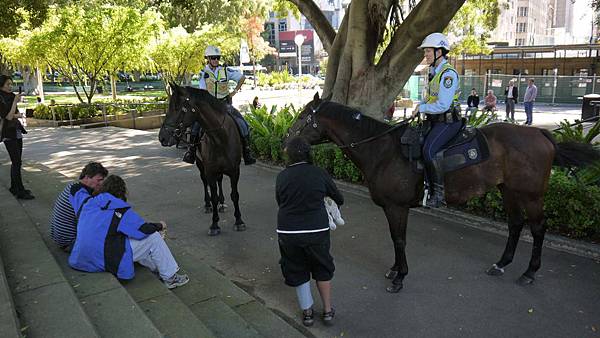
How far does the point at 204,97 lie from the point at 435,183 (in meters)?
3.61

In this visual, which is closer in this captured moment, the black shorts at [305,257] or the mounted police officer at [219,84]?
the black shorts at [305,257]

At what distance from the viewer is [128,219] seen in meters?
4.58

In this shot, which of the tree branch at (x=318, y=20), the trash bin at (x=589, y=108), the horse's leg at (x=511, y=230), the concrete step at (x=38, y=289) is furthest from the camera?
the trash bin at (x=589, y=108)

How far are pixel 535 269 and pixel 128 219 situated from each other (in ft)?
15.1

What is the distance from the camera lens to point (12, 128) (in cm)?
755

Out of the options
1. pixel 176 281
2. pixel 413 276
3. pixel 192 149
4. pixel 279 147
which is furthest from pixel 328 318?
pixel 279 147

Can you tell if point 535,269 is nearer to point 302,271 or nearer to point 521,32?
point 302,271

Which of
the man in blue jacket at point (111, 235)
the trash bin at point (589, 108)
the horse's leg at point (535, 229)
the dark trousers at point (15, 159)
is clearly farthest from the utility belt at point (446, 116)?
the trash bin at point (589, 108)

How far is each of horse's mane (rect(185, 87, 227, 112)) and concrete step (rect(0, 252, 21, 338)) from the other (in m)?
3.70

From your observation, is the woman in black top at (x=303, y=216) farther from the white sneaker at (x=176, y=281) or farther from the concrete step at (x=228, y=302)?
the white sneaker at (x=176, y=281)

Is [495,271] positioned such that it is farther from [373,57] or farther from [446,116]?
[373,57]

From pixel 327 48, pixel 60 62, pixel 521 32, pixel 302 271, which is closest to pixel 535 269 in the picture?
pixel 302 271

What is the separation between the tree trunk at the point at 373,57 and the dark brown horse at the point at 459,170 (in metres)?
4.51

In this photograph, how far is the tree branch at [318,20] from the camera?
39.2ft
